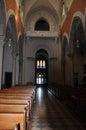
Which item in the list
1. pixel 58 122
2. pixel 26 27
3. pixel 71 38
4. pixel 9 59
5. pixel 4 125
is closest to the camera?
pixel 4 125

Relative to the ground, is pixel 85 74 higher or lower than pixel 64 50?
lower

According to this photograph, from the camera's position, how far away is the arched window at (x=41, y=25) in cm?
2558

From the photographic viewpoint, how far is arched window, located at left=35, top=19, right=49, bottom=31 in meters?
25.6

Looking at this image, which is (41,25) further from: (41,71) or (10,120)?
(10,120)

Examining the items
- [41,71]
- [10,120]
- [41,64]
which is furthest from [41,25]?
[10,120]

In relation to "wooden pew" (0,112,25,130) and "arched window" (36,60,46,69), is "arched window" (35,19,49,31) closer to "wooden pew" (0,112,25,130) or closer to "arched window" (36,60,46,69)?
"arched window" (36,60,46,69)

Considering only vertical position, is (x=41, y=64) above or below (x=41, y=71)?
above

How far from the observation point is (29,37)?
24266 mm

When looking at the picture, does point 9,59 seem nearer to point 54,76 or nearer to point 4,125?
point 54,76

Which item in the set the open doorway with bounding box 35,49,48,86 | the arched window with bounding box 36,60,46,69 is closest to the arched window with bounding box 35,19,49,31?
the open doorway with bounding box 35,49,48,86

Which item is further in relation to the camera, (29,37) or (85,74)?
(29,37)

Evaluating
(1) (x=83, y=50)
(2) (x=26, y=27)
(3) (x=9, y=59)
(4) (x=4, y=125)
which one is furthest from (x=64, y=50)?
(4) (x=4, y=125)

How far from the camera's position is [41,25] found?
25.8 metres

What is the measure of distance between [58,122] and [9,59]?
1347 cm
